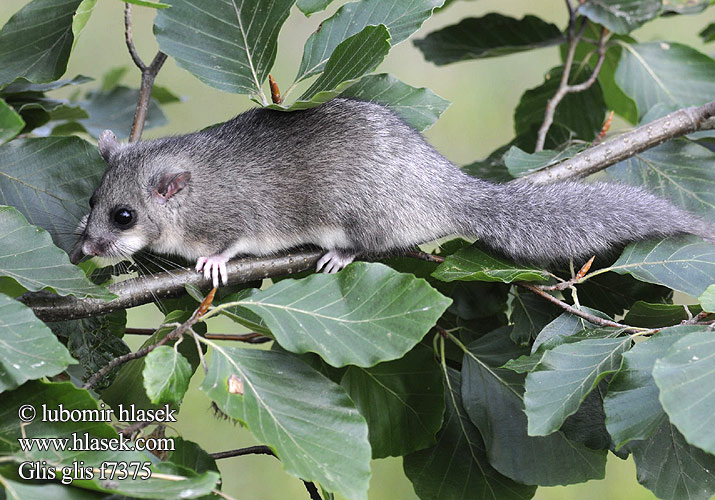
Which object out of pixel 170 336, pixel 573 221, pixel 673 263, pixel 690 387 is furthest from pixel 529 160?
pixel 170 336

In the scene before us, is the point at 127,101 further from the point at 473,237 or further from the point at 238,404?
the point at 238,404

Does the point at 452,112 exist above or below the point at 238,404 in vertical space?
below

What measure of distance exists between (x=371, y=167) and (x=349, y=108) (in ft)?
0.45

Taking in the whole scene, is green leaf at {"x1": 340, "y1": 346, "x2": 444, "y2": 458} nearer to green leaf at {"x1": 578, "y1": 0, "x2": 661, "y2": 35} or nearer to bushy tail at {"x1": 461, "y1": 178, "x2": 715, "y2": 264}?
bushy tail at {"x1": 461, "y1": 178, "x2": 715, "y2": 264}

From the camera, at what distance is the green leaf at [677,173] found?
1.65m

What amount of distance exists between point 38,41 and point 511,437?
3.46 ft

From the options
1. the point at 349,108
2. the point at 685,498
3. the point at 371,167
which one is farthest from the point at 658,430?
the point at 349,108

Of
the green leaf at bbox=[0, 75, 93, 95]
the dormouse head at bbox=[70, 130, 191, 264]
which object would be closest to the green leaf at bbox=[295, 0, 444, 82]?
the dormouse head at bbox=[70, 130, 191, 264]

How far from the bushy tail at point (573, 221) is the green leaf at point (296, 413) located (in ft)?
1.88

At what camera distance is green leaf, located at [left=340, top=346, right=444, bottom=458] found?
126cm

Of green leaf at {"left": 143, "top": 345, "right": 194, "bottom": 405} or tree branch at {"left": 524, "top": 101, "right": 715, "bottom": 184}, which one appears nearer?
green leaf at {"left": 143, "top": 345, "right": 194, "bottom": 405}

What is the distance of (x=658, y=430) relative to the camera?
1.11m

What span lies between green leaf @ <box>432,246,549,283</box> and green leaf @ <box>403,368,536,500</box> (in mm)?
263

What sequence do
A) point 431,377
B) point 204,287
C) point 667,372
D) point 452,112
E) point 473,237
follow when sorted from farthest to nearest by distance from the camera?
point 452,112 < point 473,237 < point 204,287 < point 431,377 < point 667,372
